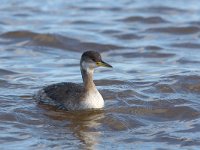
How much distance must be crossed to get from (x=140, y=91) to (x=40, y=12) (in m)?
8.86

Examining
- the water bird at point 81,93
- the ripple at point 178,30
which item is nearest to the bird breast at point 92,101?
the water bird at point 81,93

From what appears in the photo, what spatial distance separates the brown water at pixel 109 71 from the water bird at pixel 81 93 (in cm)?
17

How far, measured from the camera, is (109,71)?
15422mm

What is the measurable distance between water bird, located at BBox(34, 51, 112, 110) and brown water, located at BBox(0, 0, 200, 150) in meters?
0.17

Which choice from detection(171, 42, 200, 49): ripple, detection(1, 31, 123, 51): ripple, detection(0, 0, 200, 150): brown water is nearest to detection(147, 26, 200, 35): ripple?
detection(0, 0, 200, 150): brown water

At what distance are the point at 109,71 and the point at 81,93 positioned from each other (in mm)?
2878

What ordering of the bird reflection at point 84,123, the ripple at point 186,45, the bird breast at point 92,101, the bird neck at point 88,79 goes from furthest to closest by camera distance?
the ripple at point 186,45 < the bird neck at point 88,79 < the bird breast at point 92,101 < the bird reflection at point 84,123

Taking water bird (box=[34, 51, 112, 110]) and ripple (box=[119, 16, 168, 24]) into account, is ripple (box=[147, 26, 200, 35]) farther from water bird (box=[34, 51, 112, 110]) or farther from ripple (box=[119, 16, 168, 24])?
water bird (box=[34, 51, 112, 110])

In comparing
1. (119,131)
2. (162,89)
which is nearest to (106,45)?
(162,89)

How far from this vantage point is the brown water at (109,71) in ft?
37.0

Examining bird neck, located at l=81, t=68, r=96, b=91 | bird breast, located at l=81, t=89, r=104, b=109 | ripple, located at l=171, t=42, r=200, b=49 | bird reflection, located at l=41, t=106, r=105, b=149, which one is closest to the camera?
bird reflection, located at l=41, t=106, r=105, b=149

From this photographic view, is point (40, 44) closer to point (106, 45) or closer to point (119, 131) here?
point (106, 45)

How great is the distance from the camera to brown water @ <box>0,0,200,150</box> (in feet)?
37.0

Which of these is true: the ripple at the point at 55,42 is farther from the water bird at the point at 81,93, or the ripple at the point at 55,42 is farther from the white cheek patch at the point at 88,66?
the white cheek patch at the point at 88,66
